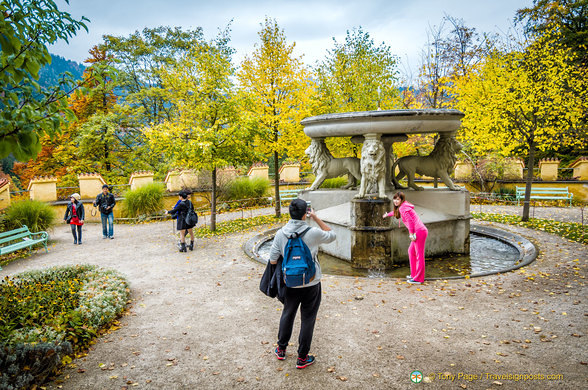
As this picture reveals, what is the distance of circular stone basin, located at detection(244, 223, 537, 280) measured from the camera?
6.81m

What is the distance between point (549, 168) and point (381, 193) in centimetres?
Result: 1625

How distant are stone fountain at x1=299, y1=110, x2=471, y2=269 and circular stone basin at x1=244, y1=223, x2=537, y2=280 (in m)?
0.22

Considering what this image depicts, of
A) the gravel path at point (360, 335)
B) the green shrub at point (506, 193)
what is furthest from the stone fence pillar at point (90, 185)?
the green shrub at point (506, 193)

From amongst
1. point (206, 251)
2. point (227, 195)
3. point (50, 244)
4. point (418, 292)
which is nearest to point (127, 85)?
point (227, 195)

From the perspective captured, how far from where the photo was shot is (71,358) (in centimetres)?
398

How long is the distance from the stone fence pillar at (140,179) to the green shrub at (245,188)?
3739 mm

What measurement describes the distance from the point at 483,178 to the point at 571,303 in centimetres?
1561

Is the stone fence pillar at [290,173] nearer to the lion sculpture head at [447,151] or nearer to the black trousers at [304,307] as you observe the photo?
the lion sculpture head at [447,151]

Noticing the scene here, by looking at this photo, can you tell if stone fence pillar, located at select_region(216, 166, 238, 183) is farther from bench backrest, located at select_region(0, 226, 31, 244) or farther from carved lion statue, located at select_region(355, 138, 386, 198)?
carved lion statue, located at select_region(355, 138, 386, 198)

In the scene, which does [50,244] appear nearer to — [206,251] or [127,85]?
[206,251]

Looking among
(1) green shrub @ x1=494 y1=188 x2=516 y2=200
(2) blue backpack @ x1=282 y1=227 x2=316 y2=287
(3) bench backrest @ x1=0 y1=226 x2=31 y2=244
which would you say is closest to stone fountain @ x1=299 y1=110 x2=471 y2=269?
(2) blue backpack @ x1=282 y1=227 x2=316 y2=287

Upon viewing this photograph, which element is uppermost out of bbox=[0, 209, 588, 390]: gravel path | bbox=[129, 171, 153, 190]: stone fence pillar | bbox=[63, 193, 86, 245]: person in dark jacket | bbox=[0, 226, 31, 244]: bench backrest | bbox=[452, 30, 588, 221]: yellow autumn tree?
bbox=[452, 30, 588, 221]: yellow autumn tree

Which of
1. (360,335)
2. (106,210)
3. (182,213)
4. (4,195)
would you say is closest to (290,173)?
(106,210)

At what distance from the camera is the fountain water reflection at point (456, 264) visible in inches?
269
